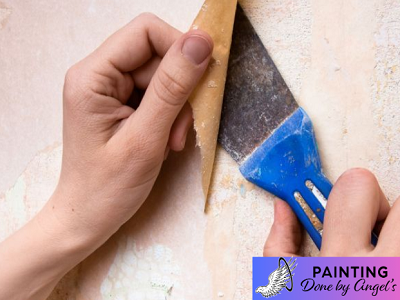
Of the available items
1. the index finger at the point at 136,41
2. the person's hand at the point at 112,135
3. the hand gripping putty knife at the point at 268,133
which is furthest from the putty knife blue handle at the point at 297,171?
the index finger at the point at 136,41

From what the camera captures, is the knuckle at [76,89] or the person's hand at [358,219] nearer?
the person's hand at [358,219]

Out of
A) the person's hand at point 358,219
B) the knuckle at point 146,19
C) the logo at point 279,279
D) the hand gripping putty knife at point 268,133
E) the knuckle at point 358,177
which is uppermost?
the knuckle at point 146,19

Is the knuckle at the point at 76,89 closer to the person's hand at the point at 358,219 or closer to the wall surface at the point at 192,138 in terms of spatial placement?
the wall surface at the point at 192,138

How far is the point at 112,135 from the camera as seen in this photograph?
108cm

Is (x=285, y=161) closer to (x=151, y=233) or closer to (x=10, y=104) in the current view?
(x=151, y=233)

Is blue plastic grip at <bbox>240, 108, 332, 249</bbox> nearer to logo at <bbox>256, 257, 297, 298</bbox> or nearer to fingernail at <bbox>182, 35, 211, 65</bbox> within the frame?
logo at <bbox>256, 257, 297, 298</bbox>

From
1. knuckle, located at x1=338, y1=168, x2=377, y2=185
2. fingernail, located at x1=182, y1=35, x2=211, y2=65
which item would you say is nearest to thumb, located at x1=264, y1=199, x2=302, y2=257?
knuckle, located at x1=338, y1=168, x2=377, y2=185

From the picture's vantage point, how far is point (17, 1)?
137 centimetres

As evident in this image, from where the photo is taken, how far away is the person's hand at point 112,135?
1.00 m

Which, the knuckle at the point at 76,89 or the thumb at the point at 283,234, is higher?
the knuckle at the point at 76,89

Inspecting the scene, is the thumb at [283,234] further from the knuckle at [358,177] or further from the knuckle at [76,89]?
the knuckle at [76,89]

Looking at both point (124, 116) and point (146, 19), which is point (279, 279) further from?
point (146, 19)

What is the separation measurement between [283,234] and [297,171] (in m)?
0.14

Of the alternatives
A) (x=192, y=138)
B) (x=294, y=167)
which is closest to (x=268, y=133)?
(x=294, y=167)
